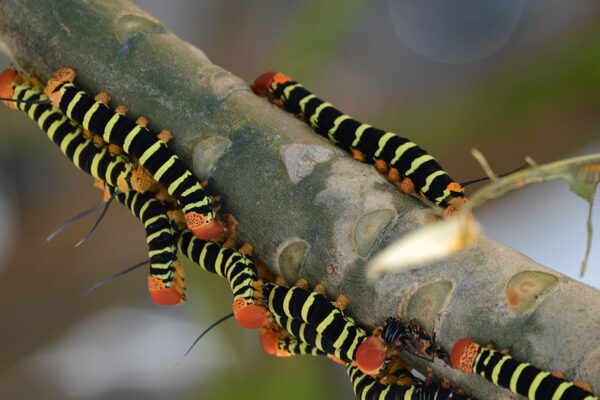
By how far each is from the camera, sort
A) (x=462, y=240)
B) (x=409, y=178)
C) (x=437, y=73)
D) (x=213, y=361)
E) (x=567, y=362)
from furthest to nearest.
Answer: (x=437, y=73)
(x=213, y=361)
(x=409, y=178)
(x=567, y=362)
(x=462, y=240)

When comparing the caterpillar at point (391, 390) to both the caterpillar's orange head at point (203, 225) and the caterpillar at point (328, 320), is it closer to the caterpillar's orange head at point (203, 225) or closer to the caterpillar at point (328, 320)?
the caterpillar at point (328, 320)

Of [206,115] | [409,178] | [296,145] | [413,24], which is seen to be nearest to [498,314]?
[409,178]

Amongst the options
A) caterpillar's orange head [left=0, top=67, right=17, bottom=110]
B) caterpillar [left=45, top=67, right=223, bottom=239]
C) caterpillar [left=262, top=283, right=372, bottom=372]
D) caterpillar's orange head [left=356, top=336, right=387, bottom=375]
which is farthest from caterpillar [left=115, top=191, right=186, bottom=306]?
caterpillar's orange head [left=356, top=336, right=387, bottom=375]

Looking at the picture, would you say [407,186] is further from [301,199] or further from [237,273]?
[237,273]

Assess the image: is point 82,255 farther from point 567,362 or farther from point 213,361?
point 567,362

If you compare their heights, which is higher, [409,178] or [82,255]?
[409,178]

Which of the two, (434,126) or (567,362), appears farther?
(434,126)

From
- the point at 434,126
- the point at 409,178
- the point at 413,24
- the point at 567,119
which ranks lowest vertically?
the point at 409,178

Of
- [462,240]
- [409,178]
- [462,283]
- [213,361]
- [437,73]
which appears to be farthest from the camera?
[437,73]

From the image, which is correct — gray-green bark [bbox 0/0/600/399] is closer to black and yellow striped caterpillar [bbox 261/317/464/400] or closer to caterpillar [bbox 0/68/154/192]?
black and yellow striped caterpillar [bbox 261/317/464/400]
